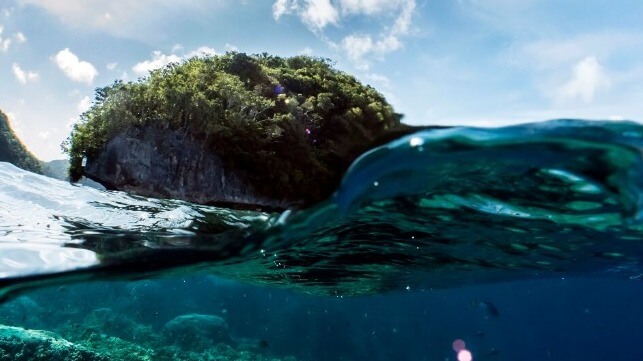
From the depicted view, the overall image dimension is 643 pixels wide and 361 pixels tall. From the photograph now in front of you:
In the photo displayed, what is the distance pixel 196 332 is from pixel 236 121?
1646cm

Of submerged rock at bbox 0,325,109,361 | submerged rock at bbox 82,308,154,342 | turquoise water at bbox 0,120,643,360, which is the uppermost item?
turquoise water at bbox 0,120,643,360

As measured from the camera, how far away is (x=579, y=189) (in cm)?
714

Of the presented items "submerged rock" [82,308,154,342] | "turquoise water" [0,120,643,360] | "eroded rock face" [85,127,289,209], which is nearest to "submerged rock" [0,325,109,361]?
"turquoise water" [0,120,643,360]

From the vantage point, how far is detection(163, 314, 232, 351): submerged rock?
29.7 metres

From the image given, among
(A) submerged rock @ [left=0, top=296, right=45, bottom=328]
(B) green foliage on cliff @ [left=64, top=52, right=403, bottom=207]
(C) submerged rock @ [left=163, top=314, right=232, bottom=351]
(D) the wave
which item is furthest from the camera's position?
(A) submerged rock @ [left=0, top=296, right=45, bottom=328]

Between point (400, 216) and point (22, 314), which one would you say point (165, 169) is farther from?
point (22, 314)

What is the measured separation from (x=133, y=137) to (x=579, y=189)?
84.8 feet

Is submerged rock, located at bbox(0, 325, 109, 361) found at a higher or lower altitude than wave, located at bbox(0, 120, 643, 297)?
lower

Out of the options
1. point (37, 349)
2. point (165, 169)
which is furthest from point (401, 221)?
point (165, 169)

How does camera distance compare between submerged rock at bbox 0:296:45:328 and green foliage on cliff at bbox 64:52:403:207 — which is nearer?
green foliage on cliff at bbox 64:52:403:207

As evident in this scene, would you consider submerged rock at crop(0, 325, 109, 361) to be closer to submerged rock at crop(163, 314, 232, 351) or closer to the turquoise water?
the turquoise water

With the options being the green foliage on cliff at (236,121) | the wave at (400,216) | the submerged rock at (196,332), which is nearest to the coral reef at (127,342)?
the submerged rock at (196,332)

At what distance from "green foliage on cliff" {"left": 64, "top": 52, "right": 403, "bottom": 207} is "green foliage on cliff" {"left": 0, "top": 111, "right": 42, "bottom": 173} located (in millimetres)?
51127

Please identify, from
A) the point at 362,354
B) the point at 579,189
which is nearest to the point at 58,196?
the point at 579,189
